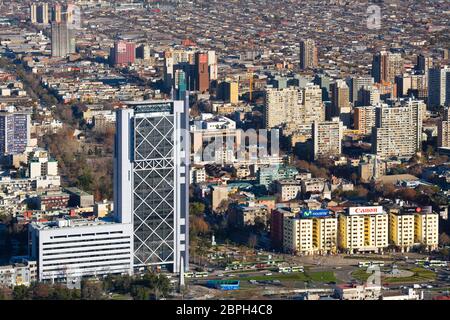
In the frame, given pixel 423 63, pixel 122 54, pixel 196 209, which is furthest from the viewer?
pixel 122 54

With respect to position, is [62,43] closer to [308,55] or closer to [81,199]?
[308,55]

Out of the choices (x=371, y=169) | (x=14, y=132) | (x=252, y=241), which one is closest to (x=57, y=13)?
(x=14, y=132)

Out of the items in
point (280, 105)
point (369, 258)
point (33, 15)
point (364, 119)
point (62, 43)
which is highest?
point (33, 15)

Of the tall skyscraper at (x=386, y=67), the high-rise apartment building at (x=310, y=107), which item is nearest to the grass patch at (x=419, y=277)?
the high-rise apartment building at (x=310, y=107)

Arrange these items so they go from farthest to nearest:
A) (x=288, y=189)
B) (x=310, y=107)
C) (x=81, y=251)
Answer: (x=310, y=107) < (x=288, y=189) < (x=81, y=251)

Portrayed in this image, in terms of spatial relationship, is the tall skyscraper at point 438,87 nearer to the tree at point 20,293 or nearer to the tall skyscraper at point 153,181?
the tall skyscraper at point 153,181

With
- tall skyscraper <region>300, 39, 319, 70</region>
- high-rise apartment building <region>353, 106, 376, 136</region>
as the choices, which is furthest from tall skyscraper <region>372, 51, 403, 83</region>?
high-rise apartment building <region>353, 106, 376, 136</region>
